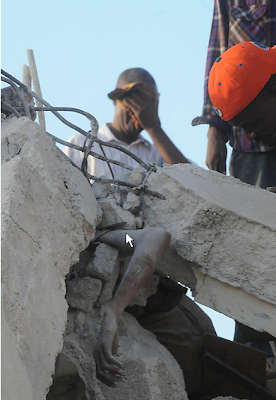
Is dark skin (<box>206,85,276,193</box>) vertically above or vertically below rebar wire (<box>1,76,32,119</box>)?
above

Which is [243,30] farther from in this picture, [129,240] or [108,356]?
[108,356]

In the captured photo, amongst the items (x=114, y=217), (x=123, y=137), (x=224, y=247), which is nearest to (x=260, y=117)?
(x=224, y=247)

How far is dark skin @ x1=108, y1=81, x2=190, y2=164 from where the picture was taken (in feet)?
12.6

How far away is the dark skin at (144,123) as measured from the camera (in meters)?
3.83

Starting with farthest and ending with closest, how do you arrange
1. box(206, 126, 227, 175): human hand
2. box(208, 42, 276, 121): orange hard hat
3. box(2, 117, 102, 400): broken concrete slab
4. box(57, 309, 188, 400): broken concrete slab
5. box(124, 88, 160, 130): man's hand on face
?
box(124, 88, 160, 130): man's hand on face < box(206, 126, 227, 175): human hand < box(208, 42, 276, 121): orange hard hat < box(57, 309, 188, 400): broken concrete slab < box(2, 117, 102, 400): broken concrete slab

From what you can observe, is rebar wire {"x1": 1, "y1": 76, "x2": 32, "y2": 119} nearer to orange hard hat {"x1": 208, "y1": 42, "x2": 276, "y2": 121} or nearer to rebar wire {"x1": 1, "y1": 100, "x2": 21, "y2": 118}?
rebar wire {"x1": 1, "y1": 100, "x2": 21, "y2": 118}

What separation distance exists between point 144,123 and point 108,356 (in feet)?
8.10

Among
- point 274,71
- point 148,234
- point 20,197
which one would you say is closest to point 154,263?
point 148,234

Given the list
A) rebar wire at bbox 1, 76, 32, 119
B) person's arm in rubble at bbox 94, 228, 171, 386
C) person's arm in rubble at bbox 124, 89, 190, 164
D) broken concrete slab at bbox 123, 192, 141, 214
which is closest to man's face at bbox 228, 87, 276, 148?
broken concrete slab at bbox 123, 192, 141, 214

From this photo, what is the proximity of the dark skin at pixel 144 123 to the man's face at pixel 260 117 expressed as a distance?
35.6 inches

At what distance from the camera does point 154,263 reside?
2.10 meters

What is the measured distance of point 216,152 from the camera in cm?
350

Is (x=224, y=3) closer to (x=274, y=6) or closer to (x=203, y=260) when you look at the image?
(x=274, y=6)

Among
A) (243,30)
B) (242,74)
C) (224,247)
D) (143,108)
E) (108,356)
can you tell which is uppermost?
(243,30)
